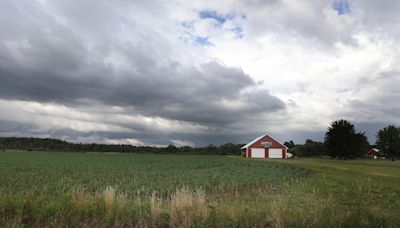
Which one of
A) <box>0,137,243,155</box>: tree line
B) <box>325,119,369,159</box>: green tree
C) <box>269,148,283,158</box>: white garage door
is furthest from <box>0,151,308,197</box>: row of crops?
<box>0,137,243,155</box>: tree line

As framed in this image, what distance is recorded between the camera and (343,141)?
81312 millimetres

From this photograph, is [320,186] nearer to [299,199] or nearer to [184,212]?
[299,199]

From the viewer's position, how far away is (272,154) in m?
90.3

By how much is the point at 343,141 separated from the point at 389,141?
88.5ft

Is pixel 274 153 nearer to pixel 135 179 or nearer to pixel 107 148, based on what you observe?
pixel 135 179

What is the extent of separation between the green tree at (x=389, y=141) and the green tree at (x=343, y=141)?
1967cm

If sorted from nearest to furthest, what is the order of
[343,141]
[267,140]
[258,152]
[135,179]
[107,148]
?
[135,179] → [343,141] → [258,152] → [267,140] → [107,148]

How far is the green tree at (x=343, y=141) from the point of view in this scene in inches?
3194

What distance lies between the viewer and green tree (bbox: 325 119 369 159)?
3194 inches

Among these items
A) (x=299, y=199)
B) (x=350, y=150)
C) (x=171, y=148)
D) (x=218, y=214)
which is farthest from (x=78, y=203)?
(x=171, y=148)

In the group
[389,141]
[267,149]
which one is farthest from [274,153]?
[389,141]

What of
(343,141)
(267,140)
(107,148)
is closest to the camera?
(343,141)

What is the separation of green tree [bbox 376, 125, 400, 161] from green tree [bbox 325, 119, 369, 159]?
19668 millimetres

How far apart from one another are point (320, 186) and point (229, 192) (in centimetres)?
607
